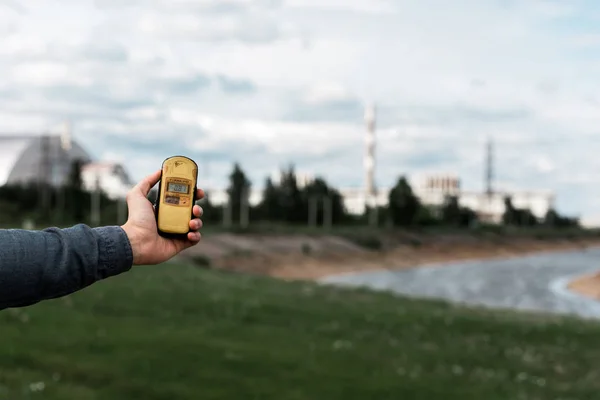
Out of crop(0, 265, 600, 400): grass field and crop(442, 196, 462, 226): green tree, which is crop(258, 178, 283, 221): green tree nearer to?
crop(442, 196, 462, 226): green tree

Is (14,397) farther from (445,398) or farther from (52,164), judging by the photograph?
(52,164)

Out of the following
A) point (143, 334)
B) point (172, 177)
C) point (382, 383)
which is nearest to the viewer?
point (172, 177)

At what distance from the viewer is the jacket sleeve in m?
2.84

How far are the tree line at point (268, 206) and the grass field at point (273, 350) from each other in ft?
151

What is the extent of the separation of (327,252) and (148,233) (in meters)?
77.9

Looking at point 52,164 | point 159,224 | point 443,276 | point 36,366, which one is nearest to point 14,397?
point 36,366

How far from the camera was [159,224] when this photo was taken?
10.3 feet

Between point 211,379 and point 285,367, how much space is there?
1.66 meters

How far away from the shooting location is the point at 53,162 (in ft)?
392

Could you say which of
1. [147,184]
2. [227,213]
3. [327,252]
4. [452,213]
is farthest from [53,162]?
[147,184]

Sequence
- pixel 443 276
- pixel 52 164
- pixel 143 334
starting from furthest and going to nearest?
1. pixel 52 164
2. pixel 443 276
3. pixel 143 334

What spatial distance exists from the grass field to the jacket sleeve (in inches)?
309

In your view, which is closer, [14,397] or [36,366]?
[14,397]

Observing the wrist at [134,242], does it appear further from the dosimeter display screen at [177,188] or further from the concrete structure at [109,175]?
the concrete structure at [109,175]
